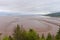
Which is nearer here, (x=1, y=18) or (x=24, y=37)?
(x=24, y=37)

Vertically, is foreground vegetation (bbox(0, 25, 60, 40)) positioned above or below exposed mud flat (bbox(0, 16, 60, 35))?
Result: below

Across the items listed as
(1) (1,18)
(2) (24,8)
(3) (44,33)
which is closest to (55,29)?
(3) (44,33)

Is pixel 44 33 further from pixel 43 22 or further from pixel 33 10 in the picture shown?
pixel 33 10

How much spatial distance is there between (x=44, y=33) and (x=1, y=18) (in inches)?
15.7

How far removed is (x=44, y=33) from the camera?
4.13 ft

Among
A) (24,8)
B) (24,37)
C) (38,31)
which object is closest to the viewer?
(24,37)

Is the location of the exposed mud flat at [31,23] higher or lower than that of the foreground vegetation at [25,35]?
higher

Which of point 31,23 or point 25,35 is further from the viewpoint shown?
point 31,23

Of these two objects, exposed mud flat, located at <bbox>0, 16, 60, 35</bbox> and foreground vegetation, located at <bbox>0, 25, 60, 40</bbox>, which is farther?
exposed mud flat, located at <bbox>0, 16, 60, 35</bbox>

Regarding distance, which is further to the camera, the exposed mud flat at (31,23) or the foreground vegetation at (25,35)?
the exposed mud flat at (31,23)

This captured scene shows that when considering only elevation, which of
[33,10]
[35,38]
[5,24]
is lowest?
[35,38]

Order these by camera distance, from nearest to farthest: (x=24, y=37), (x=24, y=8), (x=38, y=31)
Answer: (x=24, y=37) → (x=38, y=31) → (x=24, y=8)

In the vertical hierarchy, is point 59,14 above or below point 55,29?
above

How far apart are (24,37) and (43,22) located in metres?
0.26
